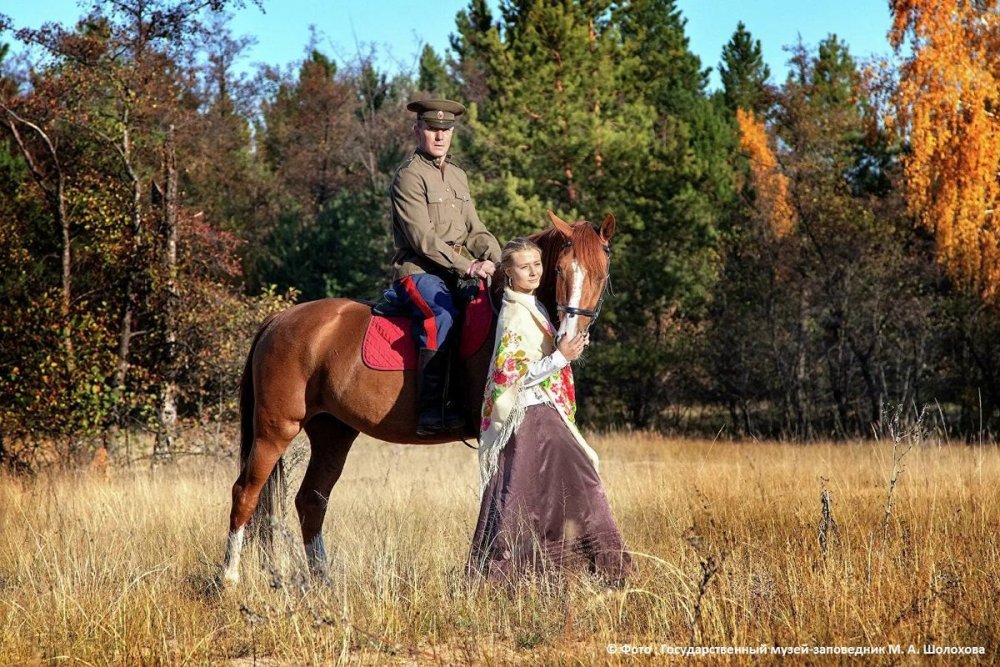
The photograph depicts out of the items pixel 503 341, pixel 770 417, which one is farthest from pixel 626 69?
pixel 503 341

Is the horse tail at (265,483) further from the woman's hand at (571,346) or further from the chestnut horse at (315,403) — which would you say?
the woman's hand at (571,346)

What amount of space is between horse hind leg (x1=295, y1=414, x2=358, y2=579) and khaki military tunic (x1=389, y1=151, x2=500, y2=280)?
3.77 feet

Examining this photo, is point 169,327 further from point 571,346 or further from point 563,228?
point 571,346

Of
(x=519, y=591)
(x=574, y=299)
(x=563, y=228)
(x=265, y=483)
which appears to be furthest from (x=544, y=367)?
(x=265, y=483)

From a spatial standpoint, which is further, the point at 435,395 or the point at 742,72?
the point at 742,72

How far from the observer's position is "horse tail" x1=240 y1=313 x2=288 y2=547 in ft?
20.7

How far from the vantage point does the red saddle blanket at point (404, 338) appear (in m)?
5.63

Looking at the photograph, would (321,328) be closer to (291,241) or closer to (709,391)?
(709,391)

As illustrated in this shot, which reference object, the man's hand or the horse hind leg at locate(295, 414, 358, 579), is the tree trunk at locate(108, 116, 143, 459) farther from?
the man's hand

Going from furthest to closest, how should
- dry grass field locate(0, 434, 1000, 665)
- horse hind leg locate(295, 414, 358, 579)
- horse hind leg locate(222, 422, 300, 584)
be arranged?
1. horse hind leg locate(295, 414, 358, 579)
2. horse hind leg locate(222, 422, 300, 584)
3. dry grass field locate(0, 434, 1000, 665)

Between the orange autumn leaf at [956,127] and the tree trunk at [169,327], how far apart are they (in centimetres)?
1088

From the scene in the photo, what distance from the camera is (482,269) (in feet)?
18.3

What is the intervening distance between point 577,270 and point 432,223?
4.07 ft

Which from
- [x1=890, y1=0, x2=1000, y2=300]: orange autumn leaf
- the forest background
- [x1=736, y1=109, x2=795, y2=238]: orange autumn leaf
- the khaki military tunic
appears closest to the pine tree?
the forest background
